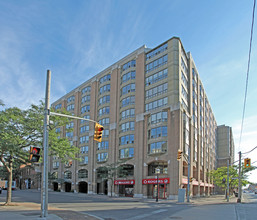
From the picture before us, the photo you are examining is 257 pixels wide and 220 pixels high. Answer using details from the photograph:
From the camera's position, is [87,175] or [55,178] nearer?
[87,175]

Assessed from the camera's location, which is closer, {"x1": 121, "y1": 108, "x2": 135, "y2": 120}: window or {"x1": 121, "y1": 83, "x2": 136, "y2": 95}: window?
{"x1": 121, "y1": 108, "x2": 135, "y2": 120}: window

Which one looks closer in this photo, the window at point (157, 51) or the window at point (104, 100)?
the window at point (157, 51)

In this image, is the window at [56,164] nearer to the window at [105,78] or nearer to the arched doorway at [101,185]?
the arched doorway at [101,185]

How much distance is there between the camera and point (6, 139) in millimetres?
19125

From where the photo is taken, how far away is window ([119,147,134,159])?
50650 millimetres

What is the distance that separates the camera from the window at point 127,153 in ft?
166

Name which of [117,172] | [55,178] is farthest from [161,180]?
[55,178]

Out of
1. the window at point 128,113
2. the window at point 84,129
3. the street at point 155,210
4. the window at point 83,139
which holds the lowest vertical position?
the street at point 155,210

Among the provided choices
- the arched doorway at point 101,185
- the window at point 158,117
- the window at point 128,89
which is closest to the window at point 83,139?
the arched doorway at point 101,185

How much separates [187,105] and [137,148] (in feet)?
44.1

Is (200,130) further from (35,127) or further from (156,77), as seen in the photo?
(35,127)

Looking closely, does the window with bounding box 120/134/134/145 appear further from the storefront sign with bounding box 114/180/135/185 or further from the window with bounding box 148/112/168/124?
the storefront sign with bounding box 114/180/135/185

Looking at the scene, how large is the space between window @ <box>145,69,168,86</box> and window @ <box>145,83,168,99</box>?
1.43 meters

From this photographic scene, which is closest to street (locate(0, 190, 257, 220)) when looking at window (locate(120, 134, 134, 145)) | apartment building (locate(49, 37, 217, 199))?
apartment building (locate(49, 37, 217, 199))
